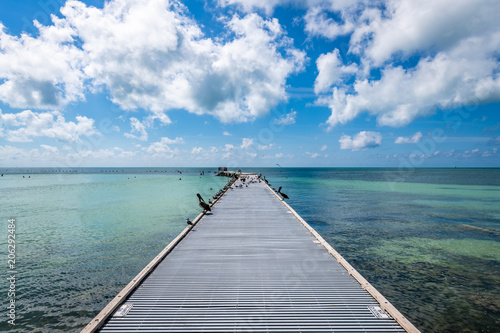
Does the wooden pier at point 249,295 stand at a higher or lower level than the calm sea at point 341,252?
higher

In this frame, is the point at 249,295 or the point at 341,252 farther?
the point at 341,252

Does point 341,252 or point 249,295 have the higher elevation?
point 249,295

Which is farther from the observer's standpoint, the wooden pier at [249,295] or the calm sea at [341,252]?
the calm sea at [341,252]

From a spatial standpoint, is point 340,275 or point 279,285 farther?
point 340,275

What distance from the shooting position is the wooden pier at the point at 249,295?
463 cm

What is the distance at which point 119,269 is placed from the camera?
32.7 feet

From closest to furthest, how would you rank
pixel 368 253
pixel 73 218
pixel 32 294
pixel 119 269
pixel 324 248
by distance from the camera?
pixel 32 294, pixel 324 248, pixel 119 269, pixel 368 253, pixel 73 218

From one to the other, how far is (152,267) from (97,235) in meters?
10.3

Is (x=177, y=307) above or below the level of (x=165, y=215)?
above

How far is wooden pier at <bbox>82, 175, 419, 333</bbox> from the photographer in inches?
182

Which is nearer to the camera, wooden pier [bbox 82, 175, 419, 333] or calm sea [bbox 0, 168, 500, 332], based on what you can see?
wooden pier [bbox 82, 175, 419, 333]

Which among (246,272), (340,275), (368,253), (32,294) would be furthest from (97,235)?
(368,253)

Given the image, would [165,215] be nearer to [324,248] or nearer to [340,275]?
[324,248]

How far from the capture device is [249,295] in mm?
5648
